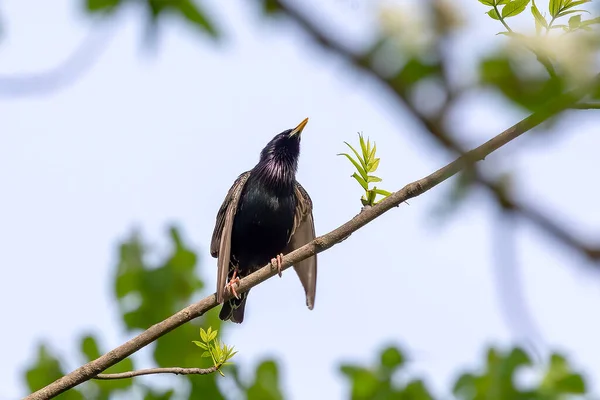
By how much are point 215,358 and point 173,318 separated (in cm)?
36

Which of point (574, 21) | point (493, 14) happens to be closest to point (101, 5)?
point (574, 21)

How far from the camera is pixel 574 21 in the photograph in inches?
115

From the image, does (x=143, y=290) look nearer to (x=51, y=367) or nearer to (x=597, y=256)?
(x=51, y=367)

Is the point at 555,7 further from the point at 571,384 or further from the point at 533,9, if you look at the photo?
the point at 571,384

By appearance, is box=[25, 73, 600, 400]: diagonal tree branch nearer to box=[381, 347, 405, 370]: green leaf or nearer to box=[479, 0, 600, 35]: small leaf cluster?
box=[479, 0, 600, 35]: small leaf cluster

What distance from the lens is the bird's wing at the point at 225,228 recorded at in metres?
6.23

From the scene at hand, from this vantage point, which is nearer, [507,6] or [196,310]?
[507,6]

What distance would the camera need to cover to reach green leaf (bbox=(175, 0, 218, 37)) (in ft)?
5.78

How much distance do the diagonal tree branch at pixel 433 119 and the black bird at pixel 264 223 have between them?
5568 millimetres

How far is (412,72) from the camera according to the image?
4.91 ft

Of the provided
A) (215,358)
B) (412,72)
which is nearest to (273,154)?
(215,358)

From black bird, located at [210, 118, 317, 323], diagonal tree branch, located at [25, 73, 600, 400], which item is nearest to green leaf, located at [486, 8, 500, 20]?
diagonal tree branch, located at [25, 73, 600, 400]

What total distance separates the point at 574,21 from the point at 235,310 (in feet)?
15.4

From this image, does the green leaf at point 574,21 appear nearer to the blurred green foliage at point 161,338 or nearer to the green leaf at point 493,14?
the green leaf at point 493,14
